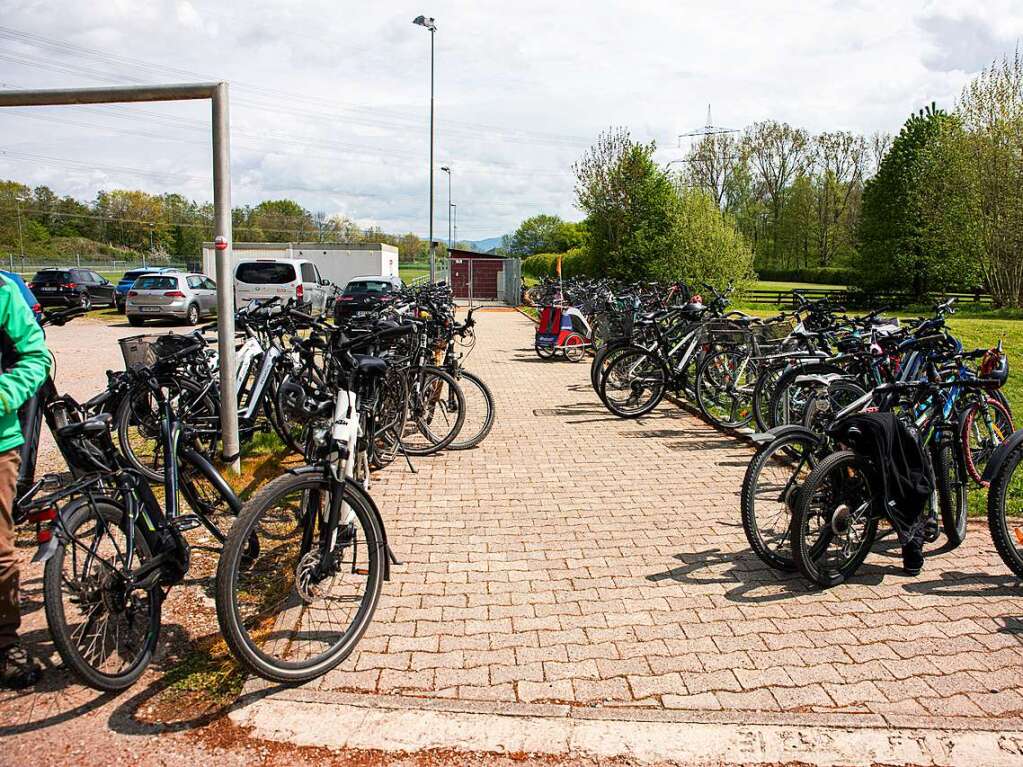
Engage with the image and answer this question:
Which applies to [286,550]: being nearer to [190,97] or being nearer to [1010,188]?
[190,97]

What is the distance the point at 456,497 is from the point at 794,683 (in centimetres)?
305

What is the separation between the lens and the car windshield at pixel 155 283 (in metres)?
21.7

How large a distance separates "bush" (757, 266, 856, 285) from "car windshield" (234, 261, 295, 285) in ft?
128

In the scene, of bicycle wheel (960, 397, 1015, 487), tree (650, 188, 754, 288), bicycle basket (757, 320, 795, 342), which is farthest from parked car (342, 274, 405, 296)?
bicycle wheel (960, 397, 1015, 487)

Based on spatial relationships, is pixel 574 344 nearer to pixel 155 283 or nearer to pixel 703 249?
pixel 703 249

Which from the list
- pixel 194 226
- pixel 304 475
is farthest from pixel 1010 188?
pixel 194 226

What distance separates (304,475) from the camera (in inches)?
126

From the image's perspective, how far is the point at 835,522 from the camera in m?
3.92

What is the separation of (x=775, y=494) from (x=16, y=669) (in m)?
3.65

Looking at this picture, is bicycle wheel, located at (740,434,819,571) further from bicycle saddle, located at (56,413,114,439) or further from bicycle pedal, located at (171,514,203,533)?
bicycle saddle, located at (56,413,114,439)

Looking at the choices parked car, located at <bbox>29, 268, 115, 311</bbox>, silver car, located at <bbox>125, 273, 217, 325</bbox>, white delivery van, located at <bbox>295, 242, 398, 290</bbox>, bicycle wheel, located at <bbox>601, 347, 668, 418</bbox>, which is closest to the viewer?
bicycle wheel, located at <bbox>601, 347, 668, 418</bbox>

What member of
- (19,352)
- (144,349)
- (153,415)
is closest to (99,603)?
(19,352)

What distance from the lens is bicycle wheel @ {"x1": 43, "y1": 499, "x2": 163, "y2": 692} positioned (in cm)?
285

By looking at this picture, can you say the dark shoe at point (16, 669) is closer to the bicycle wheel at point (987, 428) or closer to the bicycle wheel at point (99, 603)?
the bicycle wheel at point (99, 603)
